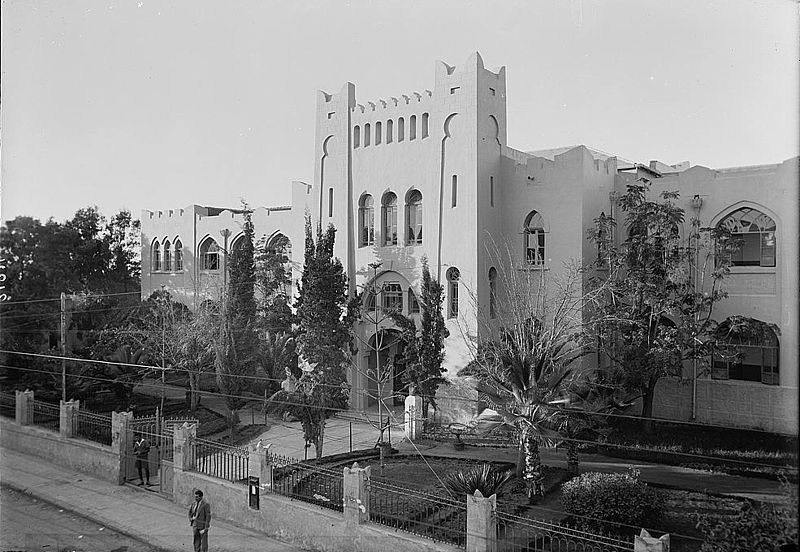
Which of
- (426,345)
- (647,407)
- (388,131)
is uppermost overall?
(388,131)

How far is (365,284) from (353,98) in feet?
18.1

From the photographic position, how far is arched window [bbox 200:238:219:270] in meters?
23.8

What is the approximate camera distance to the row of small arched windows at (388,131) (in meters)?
17.3

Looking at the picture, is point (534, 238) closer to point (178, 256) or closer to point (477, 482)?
point (477, 482)

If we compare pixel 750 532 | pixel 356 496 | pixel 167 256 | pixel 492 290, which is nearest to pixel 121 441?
pixel 356 496

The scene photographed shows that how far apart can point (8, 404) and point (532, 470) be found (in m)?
12.7

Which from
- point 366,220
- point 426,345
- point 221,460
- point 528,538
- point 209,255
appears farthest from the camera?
point 209,255

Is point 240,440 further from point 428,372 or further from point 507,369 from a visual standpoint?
point 507,369

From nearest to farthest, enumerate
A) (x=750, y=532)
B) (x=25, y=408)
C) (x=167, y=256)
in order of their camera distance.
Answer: (x=750, y=532), (x=25, y=408), (x=167, y=256)

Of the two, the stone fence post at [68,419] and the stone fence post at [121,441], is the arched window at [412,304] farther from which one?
the stone fence post at [68,419]

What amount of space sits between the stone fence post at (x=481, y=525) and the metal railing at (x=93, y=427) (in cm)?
885

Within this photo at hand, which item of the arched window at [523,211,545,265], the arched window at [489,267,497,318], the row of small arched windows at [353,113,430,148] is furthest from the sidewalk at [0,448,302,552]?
the row of small arched windows at [353,113,430,148]

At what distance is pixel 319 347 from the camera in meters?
14.1

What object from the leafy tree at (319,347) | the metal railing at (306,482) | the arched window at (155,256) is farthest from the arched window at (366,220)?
the arched window at (155,256)
